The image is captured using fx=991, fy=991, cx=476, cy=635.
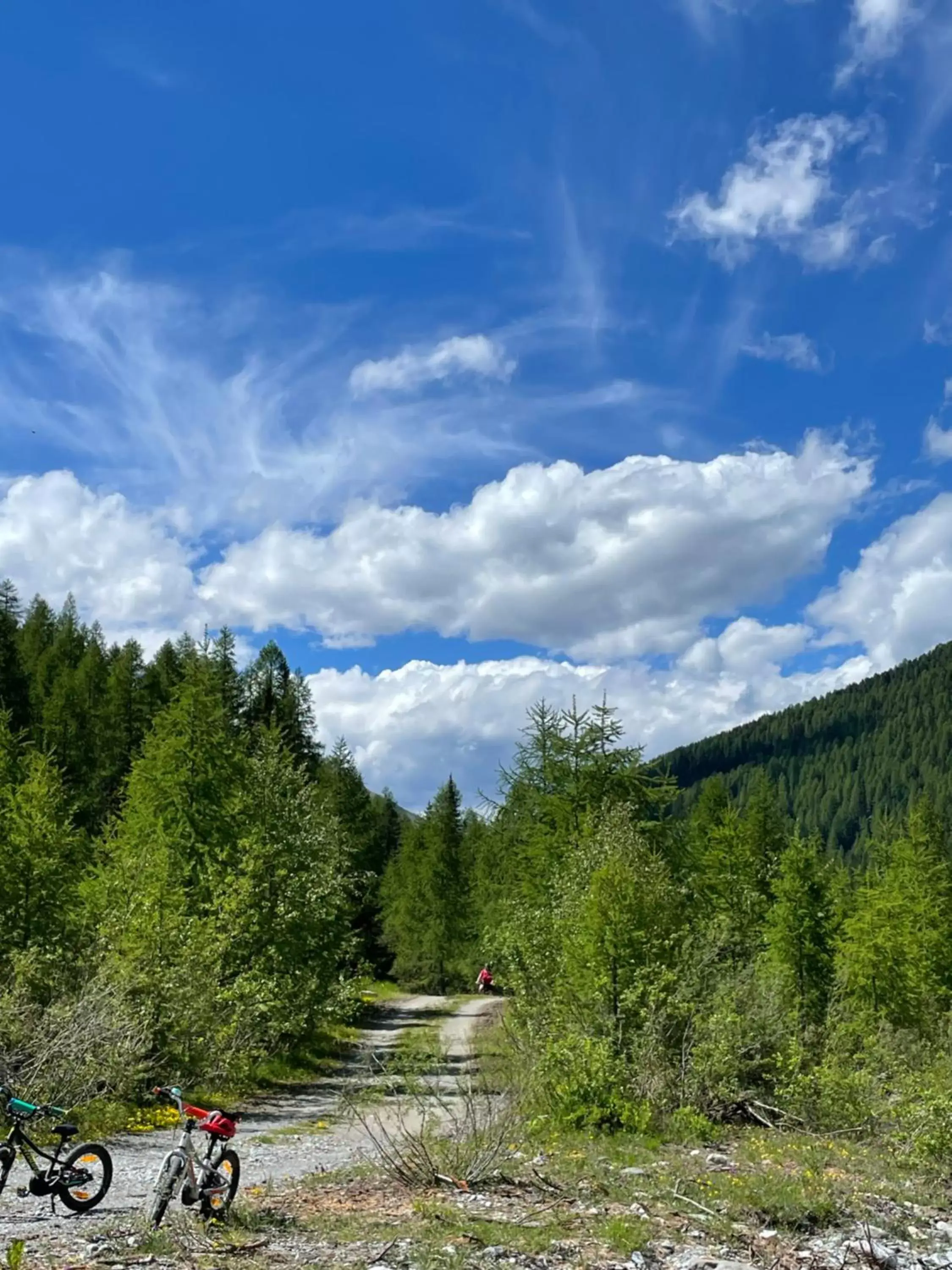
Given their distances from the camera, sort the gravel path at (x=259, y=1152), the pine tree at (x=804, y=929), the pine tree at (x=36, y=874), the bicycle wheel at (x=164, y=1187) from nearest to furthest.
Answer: the bicycle wheel at (x=164, y=1187) → the gravel path at (x=259, y=1152) → the pine tree at (x=36, y=874) → the pine tree at (x=804, y=929)

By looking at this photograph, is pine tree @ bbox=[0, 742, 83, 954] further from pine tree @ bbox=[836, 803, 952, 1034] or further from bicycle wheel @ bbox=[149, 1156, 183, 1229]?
pine tree @ bbox=[836, 803, 952, 1034]

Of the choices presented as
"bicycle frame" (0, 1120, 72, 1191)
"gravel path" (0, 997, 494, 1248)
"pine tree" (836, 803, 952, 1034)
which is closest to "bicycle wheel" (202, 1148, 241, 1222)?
"gravel path" (0, 997, 494, 1248)

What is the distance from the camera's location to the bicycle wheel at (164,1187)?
10.1 meters

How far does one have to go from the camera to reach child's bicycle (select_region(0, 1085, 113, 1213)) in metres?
11.3

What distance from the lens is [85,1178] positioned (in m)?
11.8

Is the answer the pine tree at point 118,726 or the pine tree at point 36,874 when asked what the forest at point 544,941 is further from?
the pine tree at point 118,726

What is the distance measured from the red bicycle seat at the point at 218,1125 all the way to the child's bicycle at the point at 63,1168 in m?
1.63

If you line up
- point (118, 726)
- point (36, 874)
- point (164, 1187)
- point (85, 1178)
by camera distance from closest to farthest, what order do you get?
point (164, 1187)
point (85, 1178)
point (36, 874)
point (118, 726)

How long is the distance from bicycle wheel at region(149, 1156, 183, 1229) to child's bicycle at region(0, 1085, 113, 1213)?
1473mm

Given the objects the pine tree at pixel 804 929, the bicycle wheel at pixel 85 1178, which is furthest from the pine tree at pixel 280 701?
the bicycle wheel at pixel 85 1178

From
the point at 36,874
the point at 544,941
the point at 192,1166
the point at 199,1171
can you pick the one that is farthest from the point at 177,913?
the point at 192,1166

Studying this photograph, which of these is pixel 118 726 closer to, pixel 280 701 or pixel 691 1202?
pixel 280 701

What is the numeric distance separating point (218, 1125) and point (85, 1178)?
2278mm

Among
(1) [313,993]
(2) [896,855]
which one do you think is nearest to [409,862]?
(2) [896,855]
